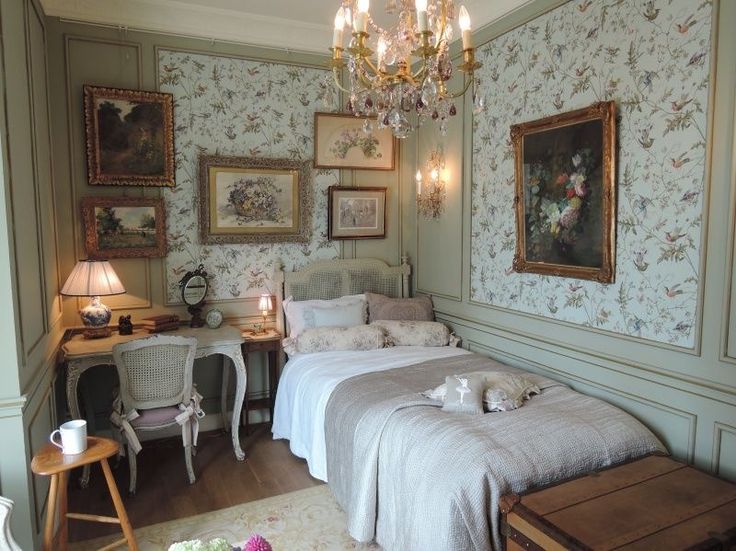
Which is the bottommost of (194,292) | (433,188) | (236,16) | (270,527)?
(270,527)

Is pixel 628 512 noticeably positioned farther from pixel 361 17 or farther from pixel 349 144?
pixel 349 144

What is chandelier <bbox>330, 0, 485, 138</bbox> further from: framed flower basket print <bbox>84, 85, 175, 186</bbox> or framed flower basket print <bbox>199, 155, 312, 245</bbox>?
framed flower basket print <bbox>84, 85, 175, 186</bbox>

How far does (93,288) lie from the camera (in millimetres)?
3164

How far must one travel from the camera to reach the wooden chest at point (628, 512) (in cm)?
173

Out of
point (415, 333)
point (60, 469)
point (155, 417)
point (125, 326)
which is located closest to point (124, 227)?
point (125, 326)

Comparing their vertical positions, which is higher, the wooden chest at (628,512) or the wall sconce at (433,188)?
the wall sconce at (433,188)

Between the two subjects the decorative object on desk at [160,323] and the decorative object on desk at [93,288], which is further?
the decorative object on desk at [160,323]

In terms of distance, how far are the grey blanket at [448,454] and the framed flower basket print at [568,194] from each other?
72 cm

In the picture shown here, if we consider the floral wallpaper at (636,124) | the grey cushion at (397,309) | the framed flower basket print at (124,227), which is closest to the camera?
the floral wallpaper at (636,124)

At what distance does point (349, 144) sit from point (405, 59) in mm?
2103

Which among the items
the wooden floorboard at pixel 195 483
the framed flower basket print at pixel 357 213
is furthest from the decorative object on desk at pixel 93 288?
the framed flower basket print at pixel 357 213

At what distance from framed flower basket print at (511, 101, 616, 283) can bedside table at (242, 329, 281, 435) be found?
5.83ft

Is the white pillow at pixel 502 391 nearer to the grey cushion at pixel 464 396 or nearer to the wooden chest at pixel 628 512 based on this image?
the grey cushion at pixel 464 396

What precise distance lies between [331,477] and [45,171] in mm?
2404
